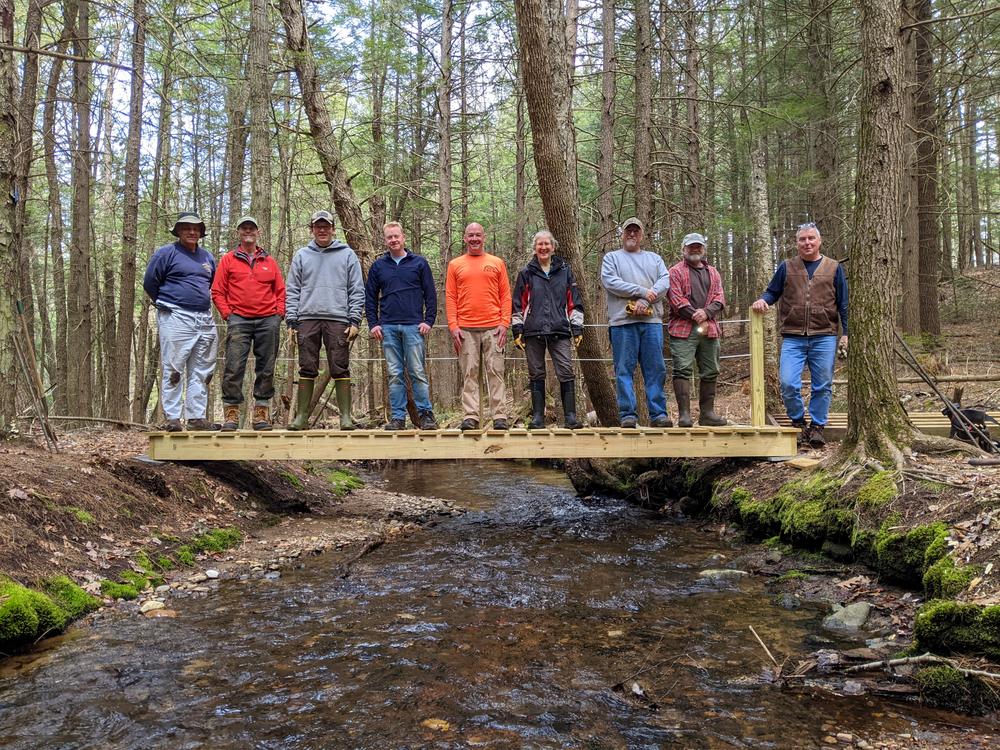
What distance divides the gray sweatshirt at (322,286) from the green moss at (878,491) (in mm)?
4919

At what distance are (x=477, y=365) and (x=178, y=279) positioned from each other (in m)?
3.06

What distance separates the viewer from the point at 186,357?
6.72 m

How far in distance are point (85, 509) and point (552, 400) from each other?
9.82m

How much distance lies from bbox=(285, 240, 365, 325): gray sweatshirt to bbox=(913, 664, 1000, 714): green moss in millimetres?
5640

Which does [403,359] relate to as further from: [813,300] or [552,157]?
[813,300]

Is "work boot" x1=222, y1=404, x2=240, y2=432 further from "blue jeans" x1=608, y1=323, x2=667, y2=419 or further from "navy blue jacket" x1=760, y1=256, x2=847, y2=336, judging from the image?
"navy blue jacket" x1=760, y1=256, x2=847, y2=336

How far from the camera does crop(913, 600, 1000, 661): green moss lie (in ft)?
10.6

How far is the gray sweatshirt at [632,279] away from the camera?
6.79m

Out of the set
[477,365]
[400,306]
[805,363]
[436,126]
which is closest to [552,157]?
[400,306]

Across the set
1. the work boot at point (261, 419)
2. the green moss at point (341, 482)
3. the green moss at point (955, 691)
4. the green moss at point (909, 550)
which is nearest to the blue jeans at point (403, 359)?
the work boot at point (261, 419)

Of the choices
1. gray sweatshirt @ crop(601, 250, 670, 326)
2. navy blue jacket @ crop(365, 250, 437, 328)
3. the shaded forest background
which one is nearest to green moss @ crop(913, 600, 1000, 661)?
the shaded forest background

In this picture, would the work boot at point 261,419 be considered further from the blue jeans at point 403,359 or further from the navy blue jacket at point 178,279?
the blue jeans at point 403,359

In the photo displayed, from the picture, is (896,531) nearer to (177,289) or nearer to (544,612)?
(544,612)

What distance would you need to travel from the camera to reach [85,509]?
5551 mm
